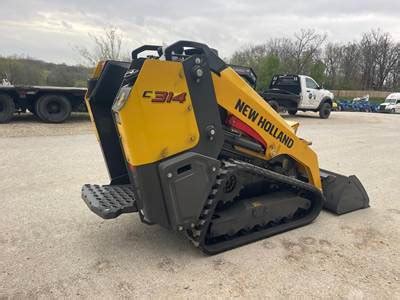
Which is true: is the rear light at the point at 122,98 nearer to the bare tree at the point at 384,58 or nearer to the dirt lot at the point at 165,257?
the dirt lot at the point at 165,257

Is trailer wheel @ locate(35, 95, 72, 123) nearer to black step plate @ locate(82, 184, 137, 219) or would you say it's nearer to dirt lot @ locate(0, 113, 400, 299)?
dirt lot @ locate(0, 113, 400, 299)

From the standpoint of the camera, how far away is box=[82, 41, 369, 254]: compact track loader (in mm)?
2832

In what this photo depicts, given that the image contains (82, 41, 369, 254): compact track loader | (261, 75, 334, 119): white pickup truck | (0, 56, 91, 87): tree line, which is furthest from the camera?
(0, 56, 91, 87): tree line

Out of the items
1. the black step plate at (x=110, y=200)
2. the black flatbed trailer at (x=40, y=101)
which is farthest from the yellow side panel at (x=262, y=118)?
the black flatbed trailer at (x=40, y=101)

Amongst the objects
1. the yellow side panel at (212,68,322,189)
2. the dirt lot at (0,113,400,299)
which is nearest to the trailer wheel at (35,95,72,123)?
the dirt lot at (0,113,400,299)

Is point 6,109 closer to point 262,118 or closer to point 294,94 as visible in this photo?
point 262,118

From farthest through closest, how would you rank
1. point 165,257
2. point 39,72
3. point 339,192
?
point 39,72 < point 339,192 < point 165,257

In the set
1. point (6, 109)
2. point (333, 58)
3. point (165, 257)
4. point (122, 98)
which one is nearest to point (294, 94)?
point (6, 109)

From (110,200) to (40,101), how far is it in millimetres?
9704

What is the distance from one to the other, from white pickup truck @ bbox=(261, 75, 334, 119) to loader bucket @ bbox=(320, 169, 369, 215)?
1289cm

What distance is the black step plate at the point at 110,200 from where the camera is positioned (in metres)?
3.17

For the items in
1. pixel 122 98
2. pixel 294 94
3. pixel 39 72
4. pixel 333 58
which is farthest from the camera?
pixel 333 58

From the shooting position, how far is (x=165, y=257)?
10.8 ft

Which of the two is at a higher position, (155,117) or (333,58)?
(155,117)
